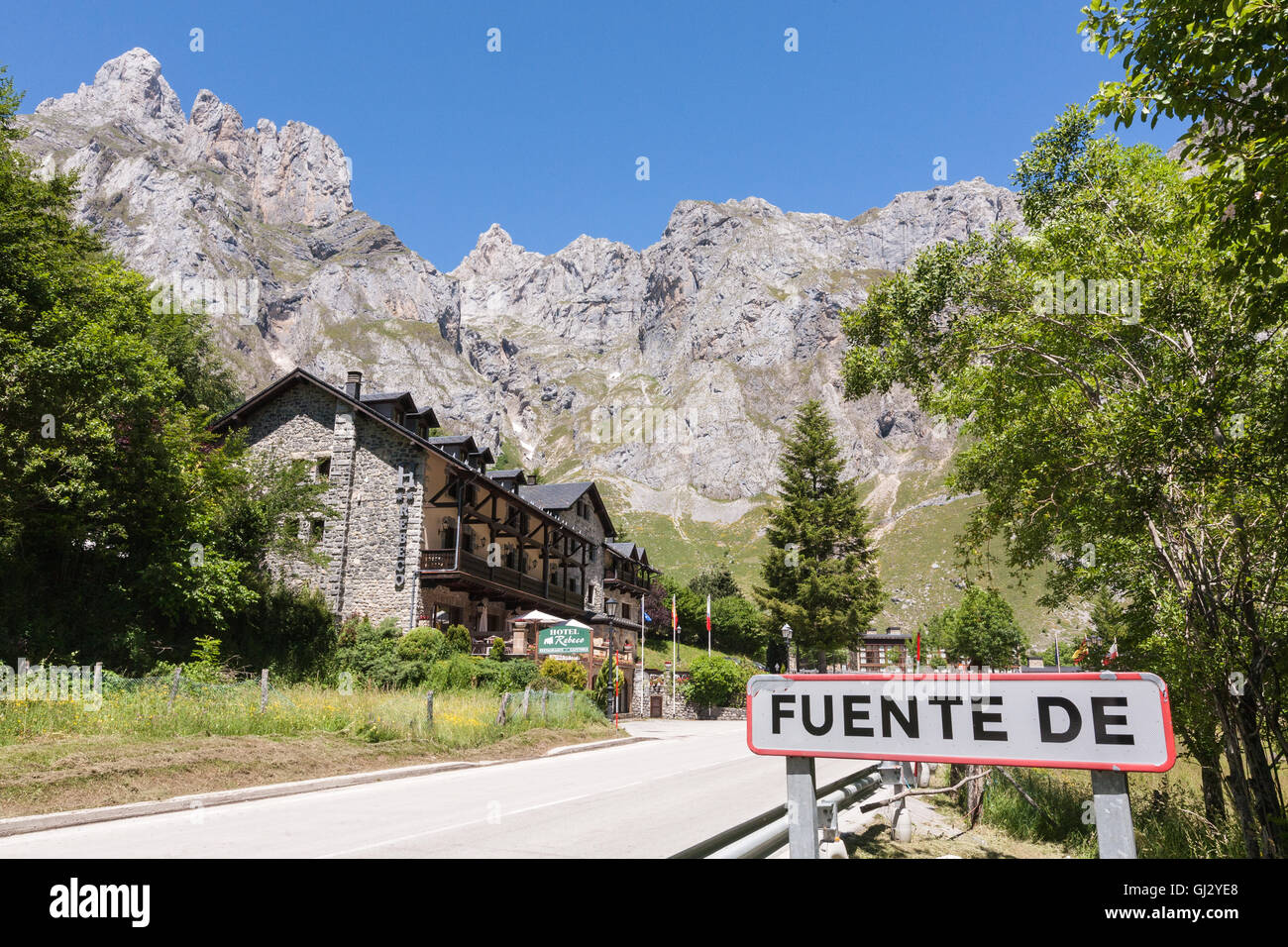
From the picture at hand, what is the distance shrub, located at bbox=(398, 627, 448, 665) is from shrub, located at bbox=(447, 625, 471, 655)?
0.43 metres

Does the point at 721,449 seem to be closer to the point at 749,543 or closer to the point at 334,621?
the point at 749,543

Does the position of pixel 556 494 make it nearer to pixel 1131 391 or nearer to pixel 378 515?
pixel 378 515

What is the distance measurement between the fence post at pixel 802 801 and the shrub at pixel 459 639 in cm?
2694

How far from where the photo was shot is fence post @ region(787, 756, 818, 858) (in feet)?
11.0

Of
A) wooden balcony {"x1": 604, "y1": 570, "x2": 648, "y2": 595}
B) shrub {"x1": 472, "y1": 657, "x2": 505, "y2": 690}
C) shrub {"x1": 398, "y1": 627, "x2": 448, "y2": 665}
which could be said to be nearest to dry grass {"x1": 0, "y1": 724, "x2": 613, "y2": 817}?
shrub {"x1": 472, "y1": 657, "x2": 505, "y2": 690}

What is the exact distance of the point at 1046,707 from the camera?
119 inches

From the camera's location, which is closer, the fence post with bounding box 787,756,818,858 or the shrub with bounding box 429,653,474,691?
the fence post with bounding box 787,756,818,858

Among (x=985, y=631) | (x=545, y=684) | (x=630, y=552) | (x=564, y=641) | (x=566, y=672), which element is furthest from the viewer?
(x=985, y=631)


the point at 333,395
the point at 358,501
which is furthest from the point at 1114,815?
the point at 333,395

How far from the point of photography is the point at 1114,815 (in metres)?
2.77

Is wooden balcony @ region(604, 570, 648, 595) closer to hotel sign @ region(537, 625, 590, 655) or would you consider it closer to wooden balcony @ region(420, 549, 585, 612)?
wooden balcony @ region(420, 549, 585, 612)

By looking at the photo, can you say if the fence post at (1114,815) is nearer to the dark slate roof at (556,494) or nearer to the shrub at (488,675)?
the shrub at (488,675)

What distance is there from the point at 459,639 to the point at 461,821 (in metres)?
21.7
